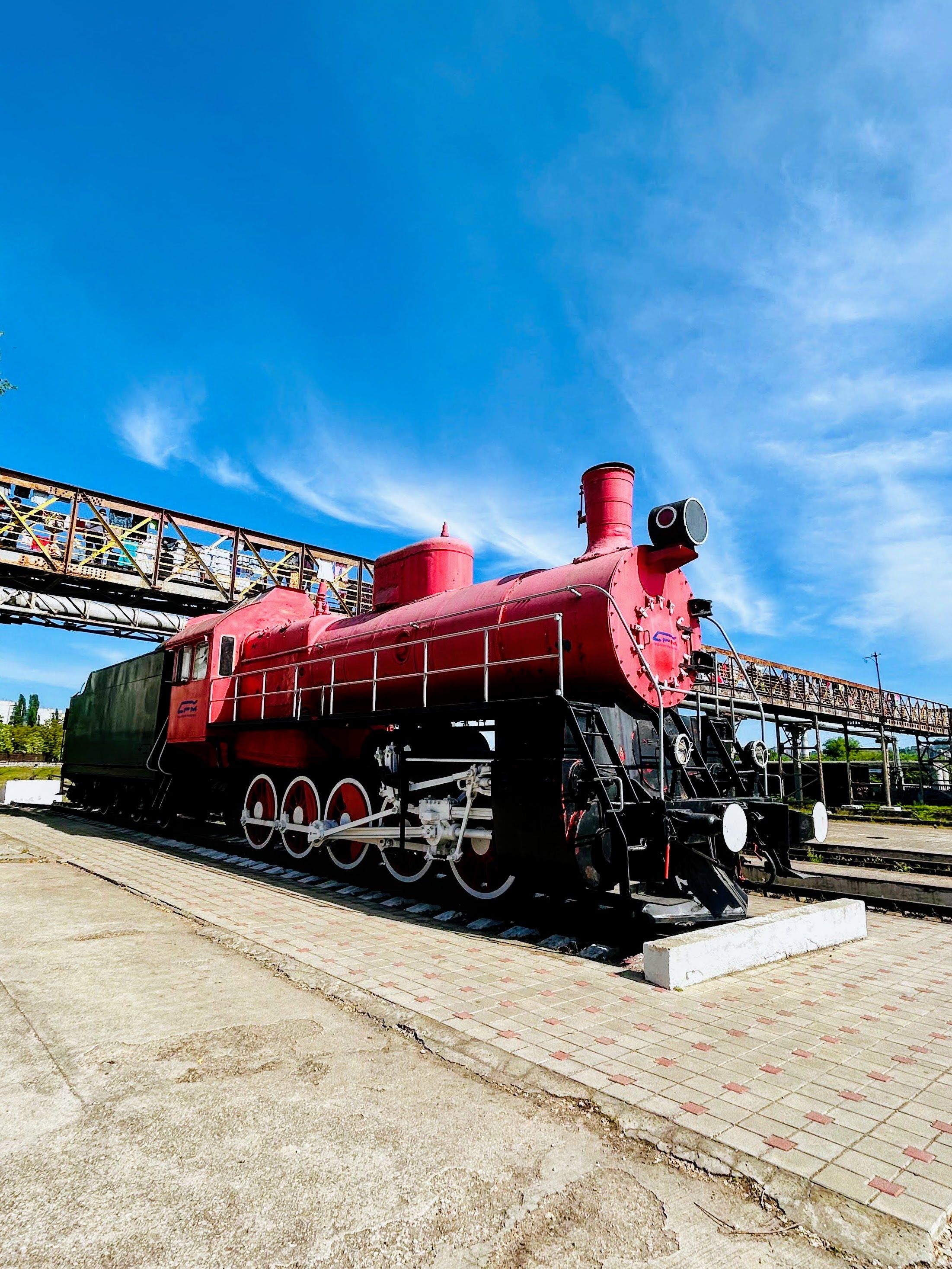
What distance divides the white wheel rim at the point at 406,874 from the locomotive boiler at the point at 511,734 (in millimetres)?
32

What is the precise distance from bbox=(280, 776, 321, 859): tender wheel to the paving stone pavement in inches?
113

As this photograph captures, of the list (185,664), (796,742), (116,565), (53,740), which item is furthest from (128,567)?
(53,740)

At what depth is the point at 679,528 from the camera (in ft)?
25.0

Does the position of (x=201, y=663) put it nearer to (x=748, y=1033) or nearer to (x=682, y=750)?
(x=682, y=750)

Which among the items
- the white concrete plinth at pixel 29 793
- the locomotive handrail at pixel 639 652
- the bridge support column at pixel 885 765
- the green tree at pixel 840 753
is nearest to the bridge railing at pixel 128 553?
the locomotive handrail at pixel 639 652

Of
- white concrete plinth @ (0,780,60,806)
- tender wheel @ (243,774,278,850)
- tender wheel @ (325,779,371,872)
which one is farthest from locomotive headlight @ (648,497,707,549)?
white concrete plinth @ (0,780,60,806)

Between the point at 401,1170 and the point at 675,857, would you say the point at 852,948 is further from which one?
the point at 401,1170

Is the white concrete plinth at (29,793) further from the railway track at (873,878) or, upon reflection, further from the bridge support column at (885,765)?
the bridge support column at (885,765)

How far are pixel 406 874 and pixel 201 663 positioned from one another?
6304 millimetres

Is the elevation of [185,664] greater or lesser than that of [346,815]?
greater

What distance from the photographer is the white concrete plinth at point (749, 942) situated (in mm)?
5316

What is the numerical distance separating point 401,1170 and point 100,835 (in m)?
14.6

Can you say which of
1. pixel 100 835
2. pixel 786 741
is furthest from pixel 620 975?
pixel 786 741

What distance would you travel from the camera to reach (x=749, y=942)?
583 cm
